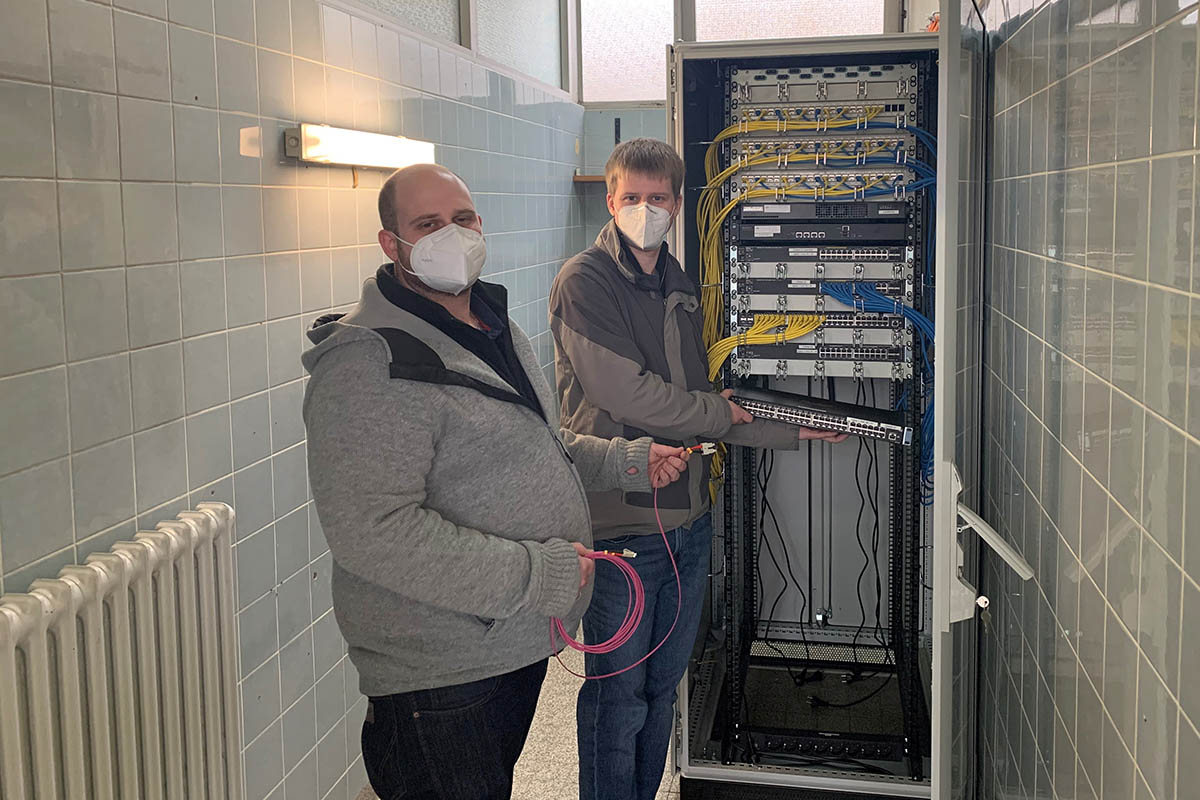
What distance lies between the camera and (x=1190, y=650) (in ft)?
3.34

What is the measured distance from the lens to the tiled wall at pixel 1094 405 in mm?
1045

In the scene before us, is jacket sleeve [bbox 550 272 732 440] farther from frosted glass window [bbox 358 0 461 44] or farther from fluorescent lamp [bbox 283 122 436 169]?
frosted glass window [bbox 358 0 461 44]

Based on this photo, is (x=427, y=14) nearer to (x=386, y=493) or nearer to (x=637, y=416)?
(x=637, y=416)

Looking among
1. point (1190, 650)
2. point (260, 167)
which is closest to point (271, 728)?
point (260, 167)

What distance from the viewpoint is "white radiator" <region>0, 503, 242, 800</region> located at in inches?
58.3

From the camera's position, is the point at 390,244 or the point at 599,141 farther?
the point at 599,141

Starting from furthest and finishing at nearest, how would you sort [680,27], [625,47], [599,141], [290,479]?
[599,141]
[625,47]
[680,27]
[290,479]

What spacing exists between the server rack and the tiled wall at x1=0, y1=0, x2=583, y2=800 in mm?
836

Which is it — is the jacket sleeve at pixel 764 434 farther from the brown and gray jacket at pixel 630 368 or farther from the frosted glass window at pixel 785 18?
the frosted glass window at pixel 785 18

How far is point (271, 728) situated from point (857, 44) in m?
2.01

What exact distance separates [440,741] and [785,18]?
3.38 metres

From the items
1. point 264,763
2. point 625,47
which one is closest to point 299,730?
point 264,763

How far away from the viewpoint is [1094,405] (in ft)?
4.43

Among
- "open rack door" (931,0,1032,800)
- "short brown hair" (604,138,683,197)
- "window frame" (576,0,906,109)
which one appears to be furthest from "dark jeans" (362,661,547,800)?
"window frame" (576,0,906,109)
